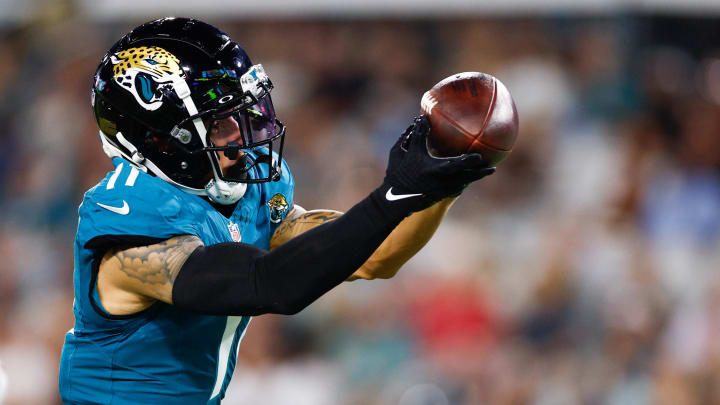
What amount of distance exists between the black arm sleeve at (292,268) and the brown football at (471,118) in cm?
24

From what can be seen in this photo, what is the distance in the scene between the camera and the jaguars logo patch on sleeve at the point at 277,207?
10.2 ft

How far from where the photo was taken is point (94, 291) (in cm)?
259

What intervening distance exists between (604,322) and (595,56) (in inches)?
78.3

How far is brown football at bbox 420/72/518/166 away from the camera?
2377mm

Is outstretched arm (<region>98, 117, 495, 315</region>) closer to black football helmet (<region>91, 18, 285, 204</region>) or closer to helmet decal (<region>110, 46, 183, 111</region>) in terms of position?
black football helmet (<region>91, 18, 285, 204</region>)

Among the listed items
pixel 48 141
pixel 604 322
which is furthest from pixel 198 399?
pixel 48 141

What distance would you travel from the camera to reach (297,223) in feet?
10.2

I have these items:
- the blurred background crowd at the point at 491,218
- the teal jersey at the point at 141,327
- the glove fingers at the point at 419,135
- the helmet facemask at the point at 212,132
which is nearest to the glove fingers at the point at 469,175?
the glove fingers at the point at 419,135

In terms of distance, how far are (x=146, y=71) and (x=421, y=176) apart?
929mm

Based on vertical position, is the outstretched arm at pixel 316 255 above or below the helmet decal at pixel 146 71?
below

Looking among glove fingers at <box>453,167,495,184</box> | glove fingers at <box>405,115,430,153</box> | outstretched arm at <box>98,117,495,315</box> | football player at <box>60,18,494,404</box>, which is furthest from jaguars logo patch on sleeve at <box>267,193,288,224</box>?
glove fingers at <box>453,167,495,184</box>

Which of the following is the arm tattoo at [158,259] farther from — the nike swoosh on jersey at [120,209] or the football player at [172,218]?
the nike swoosh on jersey at [120,209]

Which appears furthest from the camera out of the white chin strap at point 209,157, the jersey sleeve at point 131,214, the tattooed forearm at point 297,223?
the tattooed forearm at point 297,223

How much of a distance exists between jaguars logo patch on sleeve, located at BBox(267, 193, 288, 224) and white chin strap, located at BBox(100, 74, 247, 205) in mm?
260
